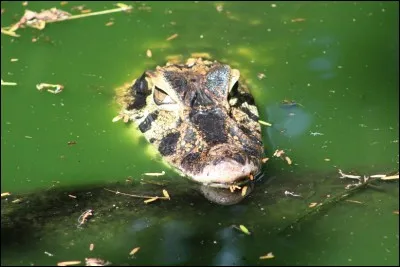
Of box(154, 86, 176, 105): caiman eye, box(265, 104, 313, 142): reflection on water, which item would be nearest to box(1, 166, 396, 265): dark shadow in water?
box(265, 104, 313, 142): reflection on water

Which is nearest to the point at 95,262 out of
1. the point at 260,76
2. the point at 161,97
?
the point at 161,97

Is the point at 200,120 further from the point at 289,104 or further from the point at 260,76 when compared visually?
the point at 260,76

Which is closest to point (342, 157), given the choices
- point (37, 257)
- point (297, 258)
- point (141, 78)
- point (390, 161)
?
point (390, 161)

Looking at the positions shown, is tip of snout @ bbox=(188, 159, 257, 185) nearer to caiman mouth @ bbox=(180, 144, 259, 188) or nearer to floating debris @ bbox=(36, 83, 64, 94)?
caiman mouth @ bbox=(180, 144, 259, 188)

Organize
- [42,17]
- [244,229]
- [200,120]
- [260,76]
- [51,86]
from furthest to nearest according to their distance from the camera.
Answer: [42,17], [260,76], [51,86], [200,120], [244,229]

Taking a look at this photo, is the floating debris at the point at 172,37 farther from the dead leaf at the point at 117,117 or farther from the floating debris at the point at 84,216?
the floating debris at the point at 84,216

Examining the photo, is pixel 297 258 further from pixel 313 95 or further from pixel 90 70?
pixel 90 70

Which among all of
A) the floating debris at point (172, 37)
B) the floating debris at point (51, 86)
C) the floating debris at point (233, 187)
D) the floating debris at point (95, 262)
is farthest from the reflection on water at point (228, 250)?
the floating debris at point (172, 37)

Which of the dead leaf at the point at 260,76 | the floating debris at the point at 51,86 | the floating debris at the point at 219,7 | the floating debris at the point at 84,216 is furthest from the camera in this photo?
the floating debris at the point at 219,7
